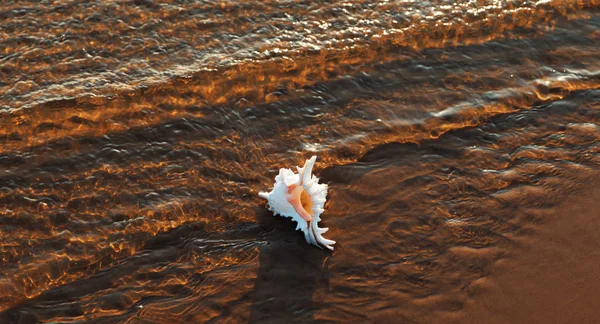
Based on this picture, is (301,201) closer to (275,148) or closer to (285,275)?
(285,275)

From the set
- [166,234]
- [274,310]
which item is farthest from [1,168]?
[274,310]

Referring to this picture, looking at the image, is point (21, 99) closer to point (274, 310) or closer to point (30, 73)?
→ point (30, 73)

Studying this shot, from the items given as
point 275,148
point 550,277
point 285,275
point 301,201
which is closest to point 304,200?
point 301,201

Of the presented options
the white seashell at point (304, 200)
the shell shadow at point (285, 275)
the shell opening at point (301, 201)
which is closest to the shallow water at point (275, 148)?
the shell shadow at point (285, 275)

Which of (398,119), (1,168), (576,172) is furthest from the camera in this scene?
(398,119)

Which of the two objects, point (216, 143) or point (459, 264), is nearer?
point (459, 264)

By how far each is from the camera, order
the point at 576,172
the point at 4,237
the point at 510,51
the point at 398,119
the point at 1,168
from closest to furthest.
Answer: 1. the point at 4,237
2. the point at 1,168
3. the point at 576,172
4. the point at 398,119
5. the point at 510,51
